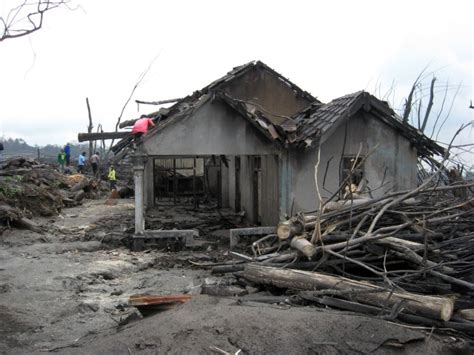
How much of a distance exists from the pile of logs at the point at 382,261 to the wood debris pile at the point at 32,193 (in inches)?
378

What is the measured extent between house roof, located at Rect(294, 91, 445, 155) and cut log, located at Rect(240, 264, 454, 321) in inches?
233

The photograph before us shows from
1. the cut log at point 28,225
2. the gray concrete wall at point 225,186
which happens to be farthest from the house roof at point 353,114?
the cut log at point 28,225

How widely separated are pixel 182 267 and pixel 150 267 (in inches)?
27.1

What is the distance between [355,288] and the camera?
5848 mm

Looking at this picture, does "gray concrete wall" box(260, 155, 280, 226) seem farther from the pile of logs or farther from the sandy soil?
the pile of logs

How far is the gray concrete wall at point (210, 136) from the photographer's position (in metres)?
12.4

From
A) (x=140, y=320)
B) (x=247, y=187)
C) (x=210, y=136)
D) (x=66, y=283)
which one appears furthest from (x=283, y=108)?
(x=140, y=320)

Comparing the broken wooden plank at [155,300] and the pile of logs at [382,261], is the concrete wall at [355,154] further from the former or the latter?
the broken wooden plank at [155,300]

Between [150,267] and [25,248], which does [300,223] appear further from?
[25,248]

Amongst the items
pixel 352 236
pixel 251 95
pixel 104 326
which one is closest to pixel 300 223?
pixel 352 236

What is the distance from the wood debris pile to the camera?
14.9 meters

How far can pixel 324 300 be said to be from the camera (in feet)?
19.3

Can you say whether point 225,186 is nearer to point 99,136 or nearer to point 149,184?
point 149,184

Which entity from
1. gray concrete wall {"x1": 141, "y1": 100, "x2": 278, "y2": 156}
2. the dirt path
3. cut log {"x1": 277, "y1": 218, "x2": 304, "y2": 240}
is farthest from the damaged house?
cut log {"x1": 277, "y1": 218, "x2": 304, "y2": 240}
